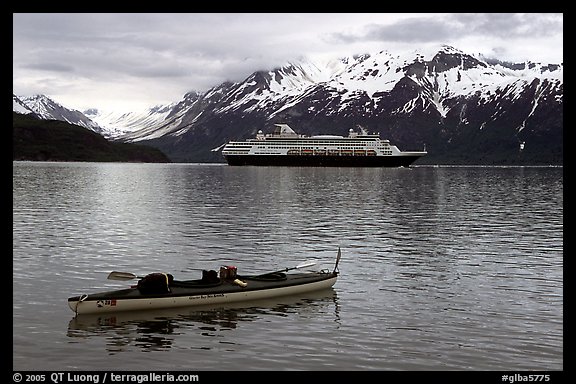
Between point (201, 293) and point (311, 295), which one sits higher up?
point (201, 293)

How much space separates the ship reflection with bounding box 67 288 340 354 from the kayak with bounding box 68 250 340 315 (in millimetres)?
319

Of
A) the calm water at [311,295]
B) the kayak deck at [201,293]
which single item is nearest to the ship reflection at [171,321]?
the calm water at [311,295]

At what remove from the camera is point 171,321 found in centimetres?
2856

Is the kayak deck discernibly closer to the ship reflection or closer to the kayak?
the kayak

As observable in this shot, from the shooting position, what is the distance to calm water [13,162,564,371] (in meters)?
24.4

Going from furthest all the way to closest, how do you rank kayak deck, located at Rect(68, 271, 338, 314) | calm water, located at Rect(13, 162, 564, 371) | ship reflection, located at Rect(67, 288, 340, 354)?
kayak deck, located at Rect(68, 271, 338, 314) < ship reflection, located at Rect(67, 288, 340, 354) < calm water, located at Rect(13, 162, 564, 371)

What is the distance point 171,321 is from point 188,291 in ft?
7.66

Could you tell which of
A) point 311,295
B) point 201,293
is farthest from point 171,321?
point 311,295

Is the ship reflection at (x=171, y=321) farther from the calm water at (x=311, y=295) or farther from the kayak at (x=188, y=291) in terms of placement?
the kayak at (x=188, y=291)

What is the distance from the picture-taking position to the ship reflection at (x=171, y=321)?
26.0m

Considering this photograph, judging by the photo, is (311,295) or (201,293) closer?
(201,293)

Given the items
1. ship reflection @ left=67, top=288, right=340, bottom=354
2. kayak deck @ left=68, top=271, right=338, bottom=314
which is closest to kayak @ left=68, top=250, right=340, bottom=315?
kayak deck @ left=68, top=271, right=338, bottom=314

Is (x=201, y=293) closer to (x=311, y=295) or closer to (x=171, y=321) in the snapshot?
(x=171, y=321)
